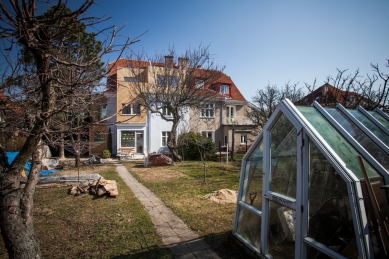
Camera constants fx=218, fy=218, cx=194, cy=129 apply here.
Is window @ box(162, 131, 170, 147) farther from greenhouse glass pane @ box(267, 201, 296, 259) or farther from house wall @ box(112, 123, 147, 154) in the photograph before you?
greenhouse glass pane @ box(267, 201, 296, 259)

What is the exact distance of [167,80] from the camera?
55.6 ft

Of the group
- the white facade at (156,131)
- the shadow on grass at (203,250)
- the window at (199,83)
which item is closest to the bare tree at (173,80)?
the window at (199,83)

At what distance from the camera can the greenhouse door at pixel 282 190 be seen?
3.06 metres

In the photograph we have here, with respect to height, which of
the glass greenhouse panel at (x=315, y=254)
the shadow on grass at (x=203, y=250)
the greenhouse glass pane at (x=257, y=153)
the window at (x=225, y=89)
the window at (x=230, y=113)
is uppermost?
the window at (x=225, y=89)

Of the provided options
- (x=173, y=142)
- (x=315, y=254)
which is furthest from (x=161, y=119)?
(x=315, y=254)

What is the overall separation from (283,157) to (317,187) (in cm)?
73

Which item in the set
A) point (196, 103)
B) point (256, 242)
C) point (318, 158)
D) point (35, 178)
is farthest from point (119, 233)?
point (196, 103)

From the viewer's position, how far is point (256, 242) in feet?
12.4

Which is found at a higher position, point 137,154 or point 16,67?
point 16,67

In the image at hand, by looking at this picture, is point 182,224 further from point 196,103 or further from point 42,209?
point 196,103

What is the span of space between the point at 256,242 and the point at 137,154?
2138 centimetres

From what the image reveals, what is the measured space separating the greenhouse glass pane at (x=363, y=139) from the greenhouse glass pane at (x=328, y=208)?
858 mm

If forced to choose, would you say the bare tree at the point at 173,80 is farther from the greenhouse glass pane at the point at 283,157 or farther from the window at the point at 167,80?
the greenhouse glass pane at the point at 283,157

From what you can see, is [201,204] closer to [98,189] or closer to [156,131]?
[98,189]
